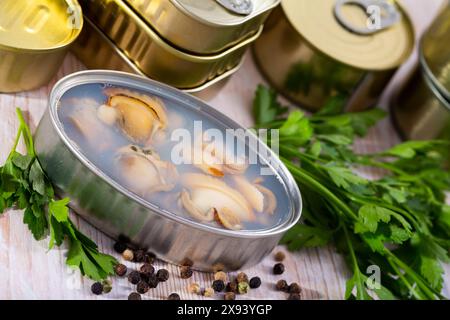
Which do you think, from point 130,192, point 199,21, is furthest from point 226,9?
point 130,192

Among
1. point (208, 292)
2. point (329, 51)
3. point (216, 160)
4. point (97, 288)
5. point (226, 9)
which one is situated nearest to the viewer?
point (97, 288)

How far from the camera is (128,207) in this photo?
4.76ft

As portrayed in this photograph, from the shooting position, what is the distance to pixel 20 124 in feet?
5.25

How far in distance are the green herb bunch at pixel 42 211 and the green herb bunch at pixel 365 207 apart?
449 mm

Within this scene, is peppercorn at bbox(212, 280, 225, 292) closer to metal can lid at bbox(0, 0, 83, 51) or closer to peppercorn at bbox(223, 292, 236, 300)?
peppercorn at bbox(223, 292, 236, 300)

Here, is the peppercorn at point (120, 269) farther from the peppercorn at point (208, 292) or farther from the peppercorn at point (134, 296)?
the peppercorn at point (208, 292)

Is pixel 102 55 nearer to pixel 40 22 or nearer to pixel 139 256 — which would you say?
pixel 40 22

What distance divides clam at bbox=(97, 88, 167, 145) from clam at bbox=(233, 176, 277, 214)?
A: 0.20 meters

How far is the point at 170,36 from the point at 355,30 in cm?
64

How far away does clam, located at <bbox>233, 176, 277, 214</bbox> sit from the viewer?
5.29 ft

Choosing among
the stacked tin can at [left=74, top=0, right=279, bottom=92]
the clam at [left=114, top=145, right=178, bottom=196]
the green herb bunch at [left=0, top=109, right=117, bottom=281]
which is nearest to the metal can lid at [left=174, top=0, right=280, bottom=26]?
the stacked tin can at [left=74, top=0, right=279, bottom=92]

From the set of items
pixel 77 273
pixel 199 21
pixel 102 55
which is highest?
pixel 199 21

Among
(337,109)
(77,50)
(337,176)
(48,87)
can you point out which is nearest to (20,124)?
(48,87)

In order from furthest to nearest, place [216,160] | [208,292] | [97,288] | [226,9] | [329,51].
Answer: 1. [329,51]
2. [226,9]
3. [216,160]
4. [208,292]
5. [97,288]
